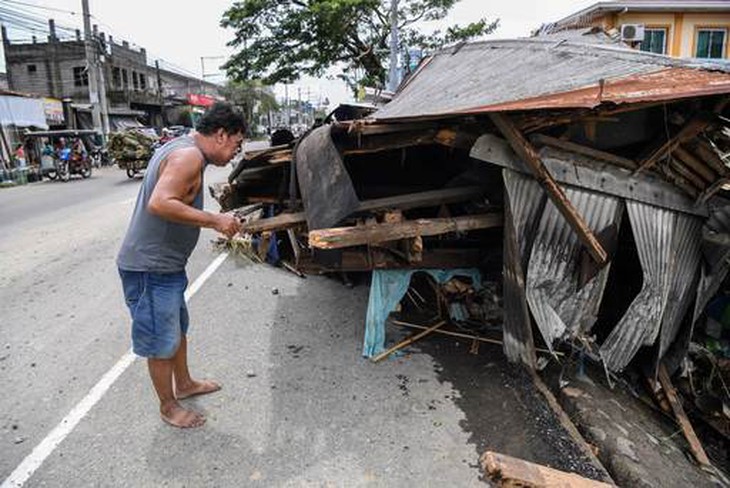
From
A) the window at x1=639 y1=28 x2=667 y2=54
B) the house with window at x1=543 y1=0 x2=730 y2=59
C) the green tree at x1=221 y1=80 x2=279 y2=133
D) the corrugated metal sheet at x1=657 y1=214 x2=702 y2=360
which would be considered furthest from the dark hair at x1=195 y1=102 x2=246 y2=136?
the green tree at x1=221 y1=80 x2=279 y2=133

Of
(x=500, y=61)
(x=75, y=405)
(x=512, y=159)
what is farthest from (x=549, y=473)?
(x=500, y=61)

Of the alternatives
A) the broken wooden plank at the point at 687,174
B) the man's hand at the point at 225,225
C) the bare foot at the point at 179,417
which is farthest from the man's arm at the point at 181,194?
the broken wooden plank at the point at 687,174

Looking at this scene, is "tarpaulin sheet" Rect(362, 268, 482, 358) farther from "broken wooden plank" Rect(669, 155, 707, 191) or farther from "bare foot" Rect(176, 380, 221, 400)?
"broken wooden plank" Rect(669, 155, 707, 191)

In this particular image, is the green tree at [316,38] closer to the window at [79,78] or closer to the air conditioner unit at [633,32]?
the air conditioner unit at [633,32]

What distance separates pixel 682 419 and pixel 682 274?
0.93 metres

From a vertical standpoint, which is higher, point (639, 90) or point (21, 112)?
point (21, 112)

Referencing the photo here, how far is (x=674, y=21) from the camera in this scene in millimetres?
20719

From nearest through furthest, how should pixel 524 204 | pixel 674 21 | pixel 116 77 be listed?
pixel 524 204 → pixel 674 21 → pixel 116 77

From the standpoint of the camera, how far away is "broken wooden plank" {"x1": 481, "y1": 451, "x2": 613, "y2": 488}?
238 centimetres

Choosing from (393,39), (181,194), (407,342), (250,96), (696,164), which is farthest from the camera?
(250,96)

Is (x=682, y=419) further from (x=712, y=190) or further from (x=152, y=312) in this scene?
(x=152, y=312)

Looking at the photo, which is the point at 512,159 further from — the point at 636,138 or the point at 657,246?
the point at 657,246

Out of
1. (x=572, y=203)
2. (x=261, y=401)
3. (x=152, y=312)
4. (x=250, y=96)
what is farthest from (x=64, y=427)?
(x=250, y=96)

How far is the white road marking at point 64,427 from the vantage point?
2.62m
